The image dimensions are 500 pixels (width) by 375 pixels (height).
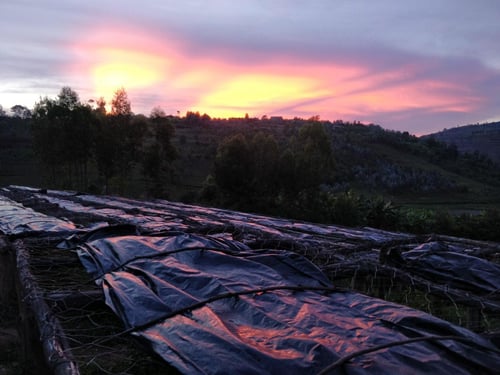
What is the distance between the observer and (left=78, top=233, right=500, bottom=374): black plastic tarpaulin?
5.59ft

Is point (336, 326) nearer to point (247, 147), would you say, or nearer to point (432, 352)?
point (432, 352)

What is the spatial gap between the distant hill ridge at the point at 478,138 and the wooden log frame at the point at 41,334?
47572 millimetres

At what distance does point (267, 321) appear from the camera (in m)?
2.16

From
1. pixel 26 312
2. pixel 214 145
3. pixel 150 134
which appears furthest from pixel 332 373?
pixel 214 145

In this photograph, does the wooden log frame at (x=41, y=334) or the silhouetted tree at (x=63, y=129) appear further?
the silhouetted tree at (x=63, y=129)

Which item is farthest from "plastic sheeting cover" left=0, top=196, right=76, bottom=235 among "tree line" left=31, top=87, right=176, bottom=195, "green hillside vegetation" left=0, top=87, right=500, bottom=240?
"tree line" left=31, top=87, right=176, bottom=195

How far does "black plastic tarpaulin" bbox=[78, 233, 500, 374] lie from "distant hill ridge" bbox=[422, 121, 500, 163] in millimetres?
46883

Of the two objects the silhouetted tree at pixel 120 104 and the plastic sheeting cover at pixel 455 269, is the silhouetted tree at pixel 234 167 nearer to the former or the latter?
the silhouetted tree at pixel 120 104

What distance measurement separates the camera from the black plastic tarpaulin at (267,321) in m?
1.70

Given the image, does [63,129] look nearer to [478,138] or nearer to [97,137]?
[97,137]

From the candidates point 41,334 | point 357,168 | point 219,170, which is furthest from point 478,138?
point 41,334

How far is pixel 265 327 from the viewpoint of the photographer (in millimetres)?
2109

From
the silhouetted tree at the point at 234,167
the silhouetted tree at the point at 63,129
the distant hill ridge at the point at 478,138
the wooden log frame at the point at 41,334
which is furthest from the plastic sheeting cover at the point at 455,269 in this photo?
the distant hill ridge at the point at 478,138

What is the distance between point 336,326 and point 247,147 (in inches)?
534
